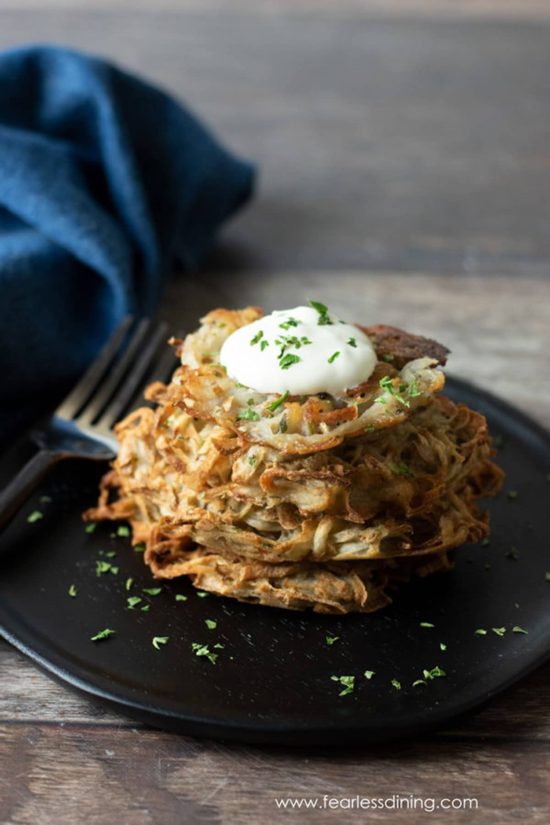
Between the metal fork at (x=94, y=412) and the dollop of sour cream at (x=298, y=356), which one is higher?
the dollop of sour cream at (x=298, y=356)

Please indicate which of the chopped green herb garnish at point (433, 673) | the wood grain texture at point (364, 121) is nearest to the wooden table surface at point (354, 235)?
the wood grain texture at point (364, 121)

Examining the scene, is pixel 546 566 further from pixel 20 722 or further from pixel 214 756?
pixel 20 722

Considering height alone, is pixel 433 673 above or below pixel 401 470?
below

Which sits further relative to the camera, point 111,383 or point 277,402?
point 111,383

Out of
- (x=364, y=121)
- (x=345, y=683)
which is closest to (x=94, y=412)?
(x=345, y=683)

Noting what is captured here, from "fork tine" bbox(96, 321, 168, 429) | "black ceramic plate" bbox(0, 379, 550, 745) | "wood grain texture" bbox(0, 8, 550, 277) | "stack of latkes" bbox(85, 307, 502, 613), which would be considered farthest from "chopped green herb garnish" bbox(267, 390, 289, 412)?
"wood grain texture" bbox(0, 8, 550, 277)

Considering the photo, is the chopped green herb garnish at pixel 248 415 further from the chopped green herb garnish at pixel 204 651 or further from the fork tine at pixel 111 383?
the fork tine at pixel 111 383

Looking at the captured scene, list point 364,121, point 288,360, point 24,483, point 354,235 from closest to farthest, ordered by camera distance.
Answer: point 288,360 < point 24,483 < point 354,235 < point 364,121

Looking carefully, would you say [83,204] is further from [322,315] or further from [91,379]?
→ [322,315]
